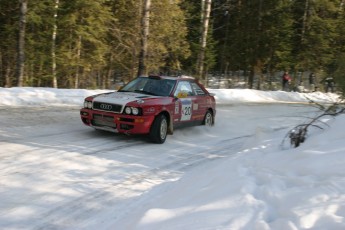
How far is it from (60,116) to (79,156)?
4.32 metres

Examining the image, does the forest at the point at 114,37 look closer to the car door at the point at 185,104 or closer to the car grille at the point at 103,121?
the car door at the point at 185,104

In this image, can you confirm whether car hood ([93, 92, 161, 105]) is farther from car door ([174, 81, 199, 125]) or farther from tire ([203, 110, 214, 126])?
tire ([203, 110, 214, 126])

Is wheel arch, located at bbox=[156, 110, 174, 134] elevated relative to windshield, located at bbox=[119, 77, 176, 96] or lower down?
lower down

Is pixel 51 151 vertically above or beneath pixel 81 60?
beneath

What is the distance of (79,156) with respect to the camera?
710 cm

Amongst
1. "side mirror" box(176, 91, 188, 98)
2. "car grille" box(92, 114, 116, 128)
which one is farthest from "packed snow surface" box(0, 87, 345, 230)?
"side mirror" box(176, 91, 188, 98)

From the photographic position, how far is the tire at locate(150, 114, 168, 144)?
878 cm

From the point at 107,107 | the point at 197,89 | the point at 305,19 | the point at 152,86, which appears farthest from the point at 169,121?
the point at 305,19

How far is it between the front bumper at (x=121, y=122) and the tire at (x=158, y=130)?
0.42 ft

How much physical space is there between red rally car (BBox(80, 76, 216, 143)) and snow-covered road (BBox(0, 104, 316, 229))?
321 millimetres

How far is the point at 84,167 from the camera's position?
648 centimetres

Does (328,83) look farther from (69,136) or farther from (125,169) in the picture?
(69,136)

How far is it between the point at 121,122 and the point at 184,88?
2.30 meters

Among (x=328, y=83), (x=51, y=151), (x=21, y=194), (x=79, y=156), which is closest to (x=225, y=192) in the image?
(x=21, y=194)
